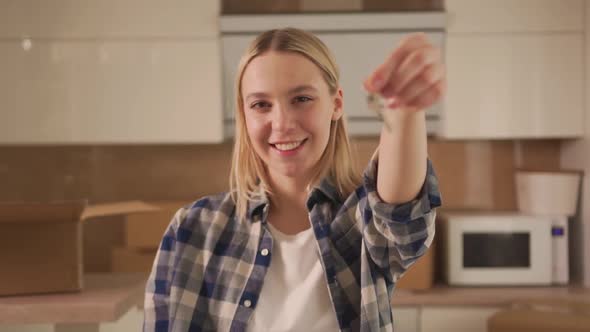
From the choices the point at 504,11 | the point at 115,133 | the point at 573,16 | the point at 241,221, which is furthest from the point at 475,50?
the point at 241,221

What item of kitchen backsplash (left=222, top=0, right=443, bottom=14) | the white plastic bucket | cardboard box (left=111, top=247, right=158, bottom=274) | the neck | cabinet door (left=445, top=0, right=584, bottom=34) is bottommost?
cardboard box (left=111, top=247, right=158, bottom=274)

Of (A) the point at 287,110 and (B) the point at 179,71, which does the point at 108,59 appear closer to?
(B) the point at 179,71

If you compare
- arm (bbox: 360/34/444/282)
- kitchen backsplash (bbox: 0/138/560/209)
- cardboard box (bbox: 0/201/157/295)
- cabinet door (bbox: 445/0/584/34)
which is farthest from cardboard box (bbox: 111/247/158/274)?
arm (bbox: 360/34/444/282)

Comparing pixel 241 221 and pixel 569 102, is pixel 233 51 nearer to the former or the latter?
pixel 569 102

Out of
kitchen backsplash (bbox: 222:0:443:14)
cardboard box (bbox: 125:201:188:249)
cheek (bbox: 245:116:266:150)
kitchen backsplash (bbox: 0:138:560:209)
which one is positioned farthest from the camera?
kitchen backsplash (bbox: 0:138:560:209)

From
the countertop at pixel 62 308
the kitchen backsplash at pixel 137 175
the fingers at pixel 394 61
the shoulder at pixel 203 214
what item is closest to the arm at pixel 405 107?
the fingers at pixel 394 61

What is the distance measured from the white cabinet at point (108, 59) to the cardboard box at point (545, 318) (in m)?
1.13

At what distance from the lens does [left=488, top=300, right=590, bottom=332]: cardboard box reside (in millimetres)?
1861

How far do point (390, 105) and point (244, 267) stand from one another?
1.13ft

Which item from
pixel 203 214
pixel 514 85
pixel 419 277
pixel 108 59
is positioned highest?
pixel 108 59

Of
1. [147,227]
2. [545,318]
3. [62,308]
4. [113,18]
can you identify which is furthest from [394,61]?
[113,18]

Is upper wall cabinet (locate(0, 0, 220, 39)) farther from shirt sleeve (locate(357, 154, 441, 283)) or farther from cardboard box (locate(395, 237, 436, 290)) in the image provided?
shirt sleeve (locate(357, 154, 441, 283))

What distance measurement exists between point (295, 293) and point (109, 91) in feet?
5.44

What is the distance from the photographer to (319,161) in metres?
0.96
